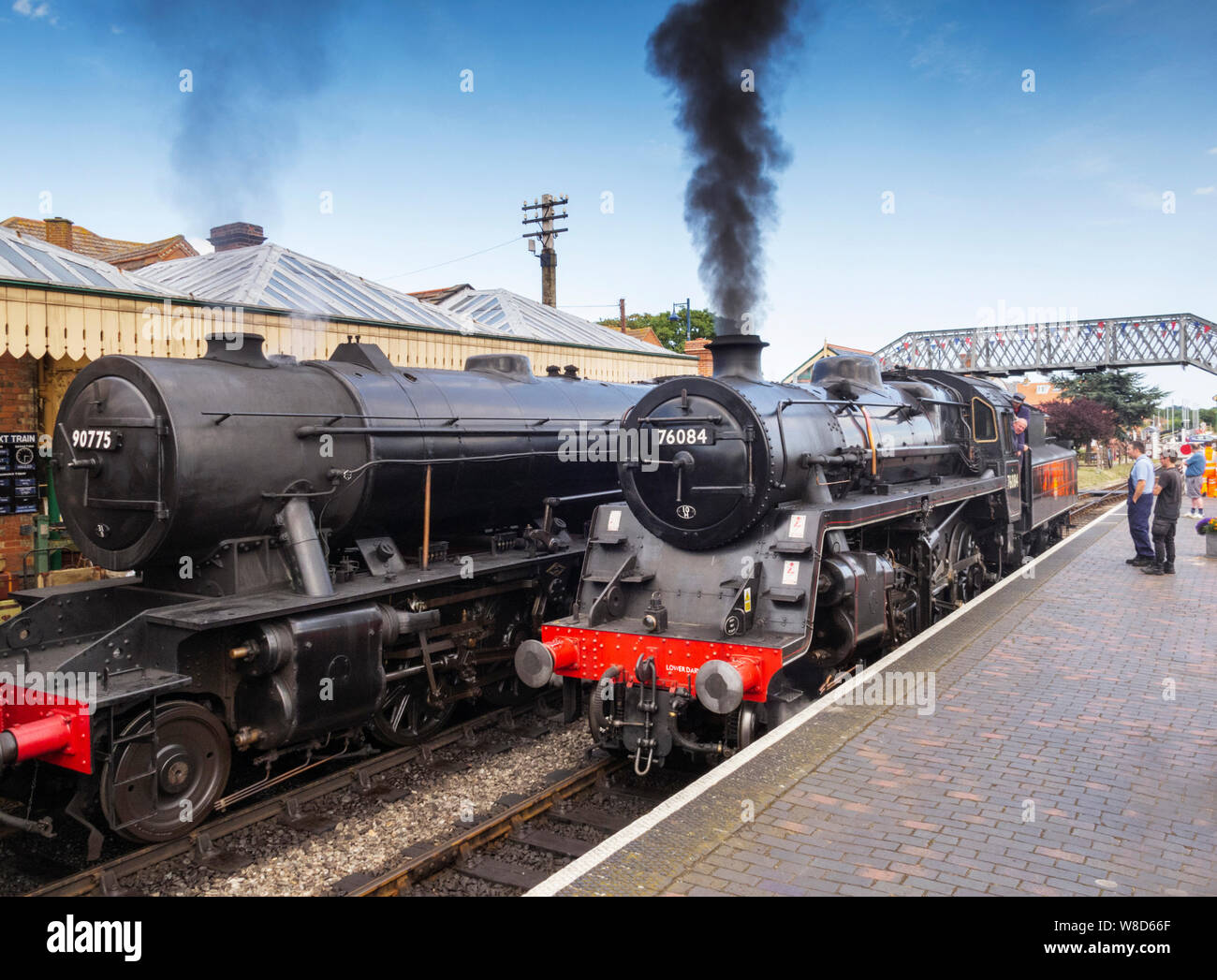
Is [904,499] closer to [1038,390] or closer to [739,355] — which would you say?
[739,355]

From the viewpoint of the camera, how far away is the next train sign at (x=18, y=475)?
9.45m

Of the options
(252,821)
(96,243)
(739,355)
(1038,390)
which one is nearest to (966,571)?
(739,355)

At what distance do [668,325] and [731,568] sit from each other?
161ft

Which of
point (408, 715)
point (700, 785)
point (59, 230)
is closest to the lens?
point (700, 785)

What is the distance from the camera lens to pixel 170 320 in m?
9.48

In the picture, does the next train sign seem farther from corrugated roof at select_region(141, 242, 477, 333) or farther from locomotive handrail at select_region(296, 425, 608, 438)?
locomotive handrail at select_region(296, 425, 608, 438)

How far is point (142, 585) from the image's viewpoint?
6.59 metres

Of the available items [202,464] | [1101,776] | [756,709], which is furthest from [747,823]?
[202,464]

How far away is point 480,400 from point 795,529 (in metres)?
3.20

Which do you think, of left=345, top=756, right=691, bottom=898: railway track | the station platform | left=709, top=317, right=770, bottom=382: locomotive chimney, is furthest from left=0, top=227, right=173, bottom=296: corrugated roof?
the station platform

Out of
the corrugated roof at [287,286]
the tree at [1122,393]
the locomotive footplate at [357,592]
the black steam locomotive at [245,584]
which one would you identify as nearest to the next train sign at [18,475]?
the corrugated roof at [287,286]

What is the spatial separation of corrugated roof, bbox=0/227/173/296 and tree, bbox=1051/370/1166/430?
4423 centimetres

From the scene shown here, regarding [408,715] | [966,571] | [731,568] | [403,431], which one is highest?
[403,431]

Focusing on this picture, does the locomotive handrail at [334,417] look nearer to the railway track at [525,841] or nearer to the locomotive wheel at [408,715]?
the locomotive wheel at [408,715]
